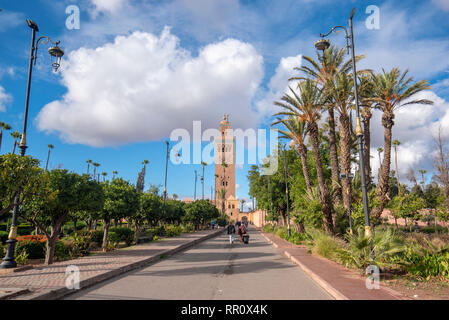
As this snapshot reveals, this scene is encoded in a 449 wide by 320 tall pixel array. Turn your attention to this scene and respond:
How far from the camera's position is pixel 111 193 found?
1972 cm

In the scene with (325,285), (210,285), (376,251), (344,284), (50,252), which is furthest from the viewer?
(50,252)

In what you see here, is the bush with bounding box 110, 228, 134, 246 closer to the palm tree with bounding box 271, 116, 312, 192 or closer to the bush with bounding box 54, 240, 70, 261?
the bush with bounding box 54, 240, 70, 261

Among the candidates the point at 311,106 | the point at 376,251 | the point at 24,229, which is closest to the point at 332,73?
the point at 311,106

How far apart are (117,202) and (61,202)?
20.7 ft

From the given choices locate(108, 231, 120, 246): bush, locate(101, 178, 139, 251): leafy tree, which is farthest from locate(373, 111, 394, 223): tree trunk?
locate(108, 231, 120, 246): bush

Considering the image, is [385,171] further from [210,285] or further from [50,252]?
[50,252]

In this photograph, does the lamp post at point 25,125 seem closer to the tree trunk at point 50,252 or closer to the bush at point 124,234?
the tree trunk at point 50,252

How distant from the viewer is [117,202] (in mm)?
19047

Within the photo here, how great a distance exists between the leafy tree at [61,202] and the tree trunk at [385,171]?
16.3m

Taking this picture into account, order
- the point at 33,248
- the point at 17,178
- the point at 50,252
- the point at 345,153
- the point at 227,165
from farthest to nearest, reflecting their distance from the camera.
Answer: the point at 227,165 → the point at 345,153 → the point at 33,248 → the point at 50,252 → the point at 17,178

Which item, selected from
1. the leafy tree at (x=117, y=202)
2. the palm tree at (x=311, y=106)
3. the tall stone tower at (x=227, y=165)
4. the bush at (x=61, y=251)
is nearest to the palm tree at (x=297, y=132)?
the palm tree at (x=311, y=106)
